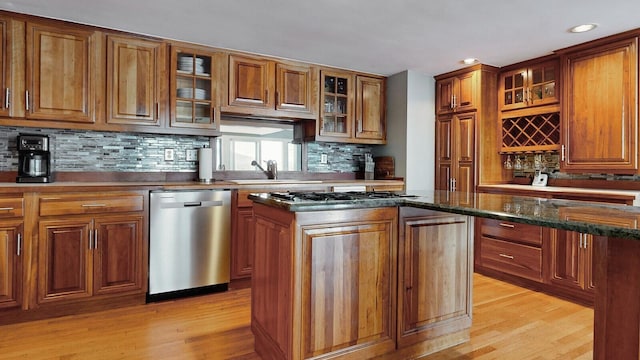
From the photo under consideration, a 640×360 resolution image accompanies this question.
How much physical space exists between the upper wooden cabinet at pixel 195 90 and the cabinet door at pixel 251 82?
0.15m

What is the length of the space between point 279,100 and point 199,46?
879 mm

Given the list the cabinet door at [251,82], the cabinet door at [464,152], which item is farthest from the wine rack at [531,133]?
the cabinet door at [251,82]

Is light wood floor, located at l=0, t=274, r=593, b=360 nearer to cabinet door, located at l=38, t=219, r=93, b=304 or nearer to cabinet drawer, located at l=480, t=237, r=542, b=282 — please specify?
cabinet door, located at l=38, t=219, r=93, b=304

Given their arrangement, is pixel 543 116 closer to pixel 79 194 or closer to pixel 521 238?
pixel 521 238

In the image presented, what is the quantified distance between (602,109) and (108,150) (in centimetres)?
422

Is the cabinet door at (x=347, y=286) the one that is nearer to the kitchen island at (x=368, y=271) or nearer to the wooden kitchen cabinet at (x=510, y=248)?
the kitchen island at (x=368, y=271)

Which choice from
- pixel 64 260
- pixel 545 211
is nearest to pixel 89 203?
pixel 64 260

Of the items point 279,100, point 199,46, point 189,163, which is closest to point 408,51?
point 279,100

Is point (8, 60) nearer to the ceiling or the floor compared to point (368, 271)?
nearer to the ceiling

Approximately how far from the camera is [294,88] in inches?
153

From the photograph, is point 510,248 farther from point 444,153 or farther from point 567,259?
point 444,153

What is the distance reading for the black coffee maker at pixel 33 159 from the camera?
2.78 meters

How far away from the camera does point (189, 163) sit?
144 inches

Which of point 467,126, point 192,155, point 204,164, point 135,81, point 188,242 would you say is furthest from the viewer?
point 467,126
